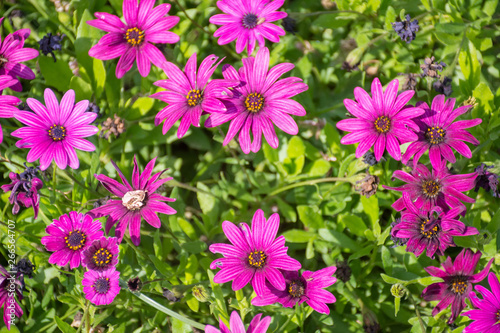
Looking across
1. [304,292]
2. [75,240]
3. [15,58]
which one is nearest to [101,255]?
[75,240]

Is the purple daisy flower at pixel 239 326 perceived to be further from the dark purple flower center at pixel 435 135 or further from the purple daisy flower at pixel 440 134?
the dark purple flower center at pixel 435 135

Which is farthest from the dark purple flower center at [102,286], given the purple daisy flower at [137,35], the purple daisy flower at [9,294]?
the purple daisy flower at [137,35]

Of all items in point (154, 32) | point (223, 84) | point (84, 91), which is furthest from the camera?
point (84, 91)

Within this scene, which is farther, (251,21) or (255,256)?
(251,21)

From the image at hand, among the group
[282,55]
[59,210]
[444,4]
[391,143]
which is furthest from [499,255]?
[59,210]

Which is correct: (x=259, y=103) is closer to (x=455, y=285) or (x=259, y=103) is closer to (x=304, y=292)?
(x=304, y=292)

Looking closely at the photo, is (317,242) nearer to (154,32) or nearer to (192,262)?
(192,262)

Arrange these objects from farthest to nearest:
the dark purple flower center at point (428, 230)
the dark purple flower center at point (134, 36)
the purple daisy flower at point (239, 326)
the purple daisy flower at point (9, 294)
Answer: the dark purple flower center at point (134, 36), the purple daisy flower at point (9, 294), the dark purple flower center at point (428, 230), the purple daisy flower at point (239, 326)
